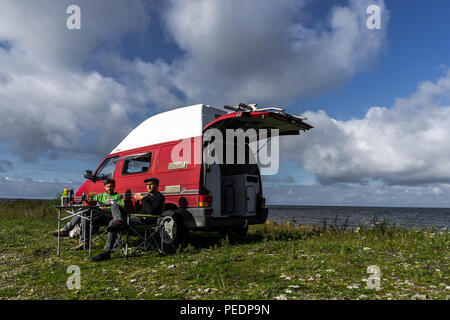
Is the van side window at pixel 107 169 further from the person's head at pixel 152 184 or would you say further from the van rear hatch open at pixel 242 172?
the van rear hatch open at pixel 242 172

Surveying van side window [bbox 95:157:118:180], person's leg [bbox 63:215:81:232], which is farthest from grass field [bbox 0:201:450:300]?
van side window [bbox 95:157:118:180]

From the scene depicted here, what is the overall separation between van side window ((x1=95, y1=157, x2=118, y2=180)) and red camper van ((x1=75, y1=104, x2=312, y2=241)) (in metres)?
0.07

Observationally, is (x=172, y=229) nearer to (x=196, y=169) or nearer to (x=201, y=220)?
(x=201, y=220)

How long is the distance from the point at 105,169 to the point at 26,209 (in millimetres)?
11244

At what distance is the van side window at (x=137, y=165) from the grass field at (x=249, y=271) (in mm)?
2115

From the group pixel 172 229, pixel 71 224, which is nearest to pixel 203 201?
pixel 172 229

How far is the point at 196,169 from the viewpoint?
7387 mm

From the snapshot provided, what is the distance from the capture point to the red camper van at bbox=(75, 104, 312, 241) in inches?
291

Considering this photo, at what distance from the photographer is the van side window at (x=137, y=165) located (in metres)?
8.66

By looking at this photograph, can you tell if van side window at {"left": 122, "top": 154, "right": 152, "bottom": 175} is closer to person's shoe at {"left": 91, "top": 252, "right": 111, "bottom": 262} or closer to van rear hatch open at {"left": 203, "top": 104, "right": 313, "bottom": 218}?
van rear hatch open at {"left": 203, "top": 104, "right": 313, "bottom": 218}

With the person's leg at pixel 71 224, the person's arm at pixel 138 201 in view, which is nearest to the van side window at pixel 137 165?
the person's arm at pixel 138 201
